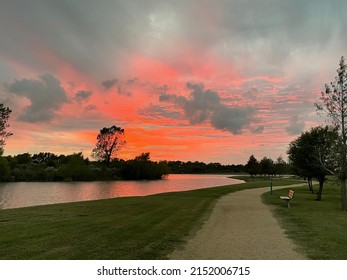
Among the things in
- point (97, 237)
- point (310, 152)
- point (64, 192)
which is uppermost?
point (310, 152)

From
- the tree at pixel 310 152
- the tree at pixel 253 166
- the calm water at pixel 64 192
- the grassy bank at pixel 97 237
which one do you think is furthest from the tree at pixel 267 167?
the grassy bank at pixel 97 237

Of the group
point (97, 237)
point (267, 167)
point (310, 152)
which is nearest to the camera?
point (97, 237)

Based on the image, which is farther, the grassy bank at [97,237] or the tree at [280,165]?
the tree at [280,165]

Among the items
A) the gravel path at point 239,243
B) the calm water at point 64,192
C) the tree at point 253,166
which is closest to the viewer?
the gravel path at point 239,243

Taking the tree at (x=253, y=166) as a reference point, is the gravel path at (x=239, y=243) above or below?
below

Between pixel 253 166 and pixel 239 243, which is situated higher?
pixel 253 166

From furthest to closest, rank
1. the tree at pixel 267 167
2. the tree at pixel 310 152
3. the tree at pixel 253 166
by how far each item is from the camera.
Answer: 1. the tree at pixel 253 166
2. the tree at pixel 267 167
3. the tree at pixel 310 152

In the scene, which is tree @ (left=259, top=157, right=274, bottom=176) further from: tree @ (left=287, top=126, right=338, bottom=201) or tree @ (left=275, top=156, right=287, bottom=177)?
tree @ (left=287, top=126, right=338, bottom=201)

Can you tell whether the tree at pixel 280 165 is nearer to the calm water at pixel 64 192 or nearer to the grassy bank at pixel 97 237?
the calm water at pixel 64 192

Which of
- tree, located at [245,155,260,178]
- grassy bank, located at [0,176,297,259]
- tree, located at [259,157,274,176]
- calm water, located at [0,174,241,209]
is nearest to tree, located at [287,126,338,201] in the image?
grassy bank, located at [0,176,297,259]

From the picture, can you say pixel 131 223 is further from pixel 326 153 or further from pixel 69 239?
pixel 326 153

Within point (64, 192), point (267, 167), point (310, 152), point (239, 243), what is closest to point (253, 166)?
point (267, 167)

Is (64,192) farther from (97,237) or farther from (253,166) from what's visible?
(253,166)
